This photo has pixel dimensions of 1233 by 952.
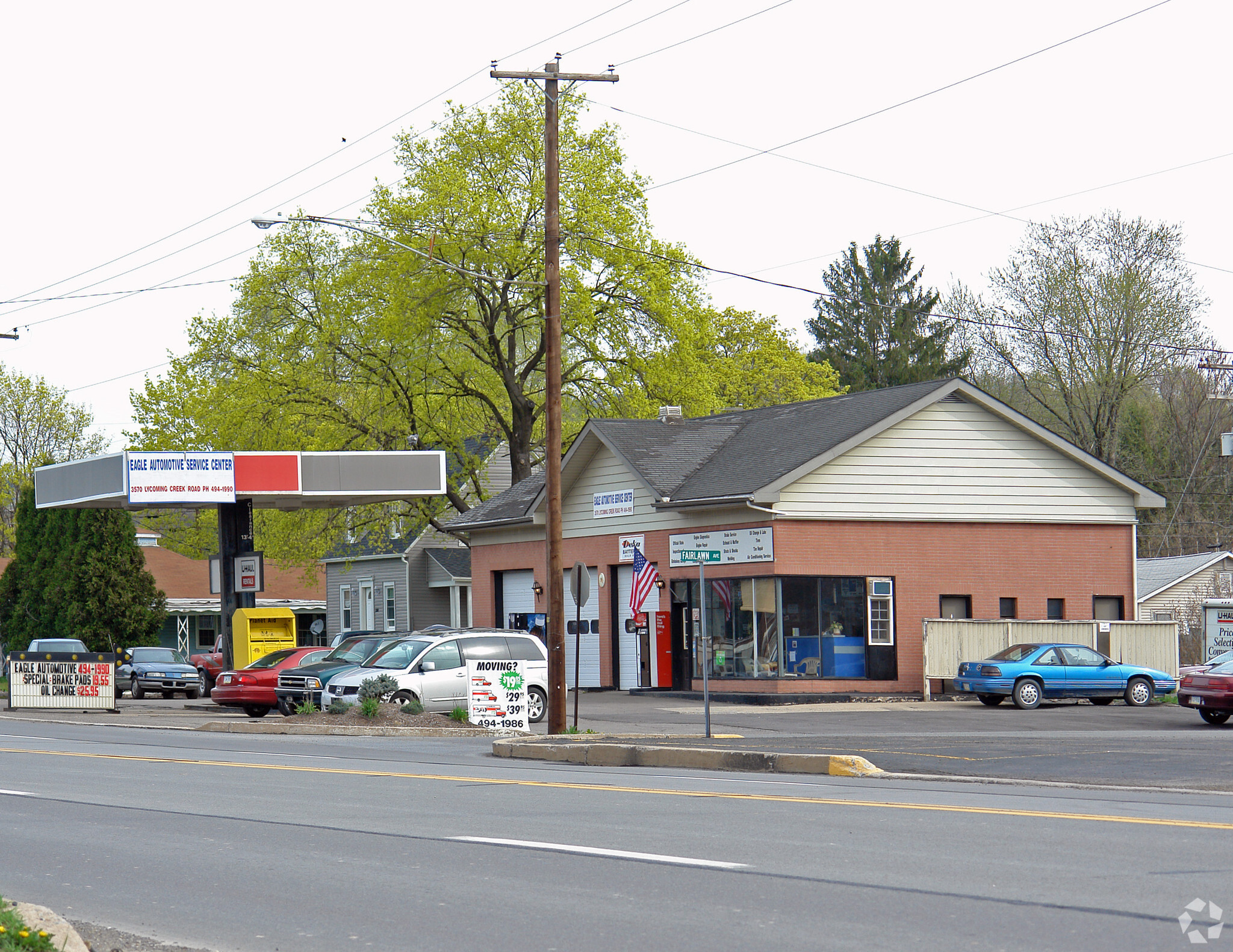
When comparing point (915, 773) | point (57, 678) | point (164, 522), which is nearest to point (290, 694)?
point (57, 678)

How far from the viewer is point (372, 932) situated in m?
7.62

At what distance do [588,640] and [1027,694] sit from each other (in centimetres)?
1180

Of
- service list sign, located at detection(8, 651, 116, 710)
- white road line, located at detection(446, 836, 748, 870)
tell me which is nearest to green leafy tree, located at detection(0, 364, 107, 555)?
service list sign, located at detection(8, 651, 116, 710)

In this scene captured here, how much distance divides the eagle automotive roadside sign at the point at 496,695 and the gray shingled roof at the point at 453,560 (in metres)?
29.5

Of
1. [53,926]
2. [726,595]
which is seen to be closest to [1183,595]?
[726,595]

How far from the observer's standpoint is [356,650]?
96.8 feet

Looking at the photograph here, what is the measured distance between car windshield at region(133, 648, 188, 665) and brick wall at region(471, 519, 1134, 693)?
41.0 ft

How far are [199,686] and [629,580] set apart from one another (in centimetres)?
1320

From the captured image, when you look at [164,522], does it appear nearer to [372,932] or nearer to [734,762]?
[734,762]

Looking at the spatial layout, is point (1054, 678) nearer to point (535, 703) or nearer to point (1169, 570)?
point (535, 703)

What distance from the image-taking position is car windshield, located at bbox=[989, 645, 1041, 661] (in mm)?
31000

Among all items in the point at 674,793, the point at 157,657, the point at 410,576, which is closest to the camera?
the point at 674,793

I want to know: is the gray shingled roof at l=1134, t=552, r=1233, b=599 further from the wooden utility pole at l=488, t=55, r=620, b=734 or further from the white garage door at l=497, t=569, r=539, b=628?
the wooden utility pole at l=488, t=55, r=620, b=734

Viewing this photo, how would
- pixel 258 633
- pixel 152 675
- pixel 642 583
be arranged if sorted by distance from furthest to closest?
pixel 152 675 → pixel 258 633 → pixel 642 583
